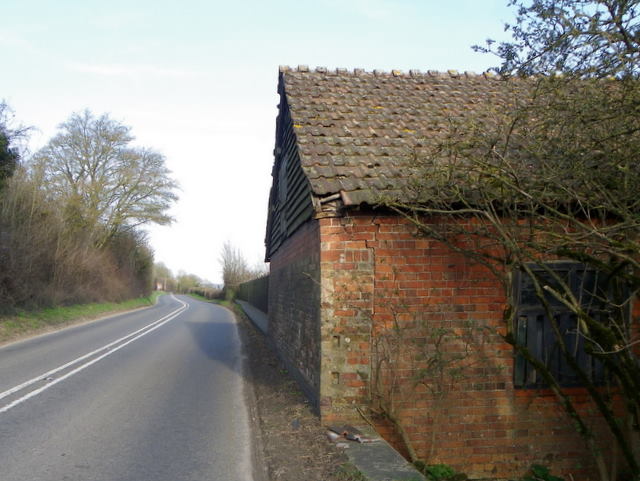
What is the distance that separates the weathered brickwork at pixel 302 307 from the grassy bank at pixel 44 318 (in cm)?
938

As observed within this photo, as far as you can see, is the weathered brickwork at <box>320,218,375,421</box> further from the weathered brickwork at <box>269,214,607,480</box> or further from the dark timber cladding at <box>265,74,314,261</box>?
the dark timber cladding at <box>265,74,314,261</box>

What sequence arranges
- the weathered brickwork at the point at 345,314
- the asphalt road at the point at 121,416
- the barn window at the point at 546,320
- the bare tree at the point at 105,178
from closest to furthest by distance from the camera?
the asphalt road at the point at 121,416 < the weathered brickwork at the point at 345,314 < the barn window at the point at 546,320 < the bare tree at the point at 105,178

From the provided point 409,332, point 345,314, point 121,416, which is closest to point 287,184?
point 345,314

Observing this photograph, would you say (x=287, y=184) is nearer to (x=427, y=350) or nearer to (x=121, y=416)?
(x=427, y=350)

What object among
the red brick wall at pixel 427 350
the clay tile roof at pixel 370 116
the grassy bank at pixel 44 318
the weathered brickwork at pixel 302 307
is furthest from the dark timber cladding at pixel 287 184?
the grassy bank at pixel 44 318

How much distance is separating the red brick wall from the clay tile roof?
24.0 inches

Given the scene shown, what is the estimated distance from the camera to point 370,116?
27.6 ft

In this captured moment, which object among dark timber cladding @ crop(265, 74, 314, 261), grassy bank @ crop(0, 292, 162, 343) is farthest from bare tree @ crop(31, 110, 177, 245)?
dark timber cladding @ crop(265, 74, 314, 261)

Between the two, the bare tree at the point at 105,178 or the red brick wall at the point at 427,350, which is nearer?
the red brick wall at the point at 427,350

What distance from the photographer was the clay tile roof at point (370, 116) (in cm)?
673

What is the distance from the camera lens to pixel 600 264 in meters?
5.09

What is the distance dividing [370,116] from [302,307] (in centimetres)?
312

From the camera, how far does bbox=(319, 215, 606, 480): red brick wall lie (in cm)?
626

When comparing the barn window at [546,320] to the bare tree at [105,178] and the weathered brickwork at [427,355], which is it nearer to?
the weathered brickwork at [427,355]
